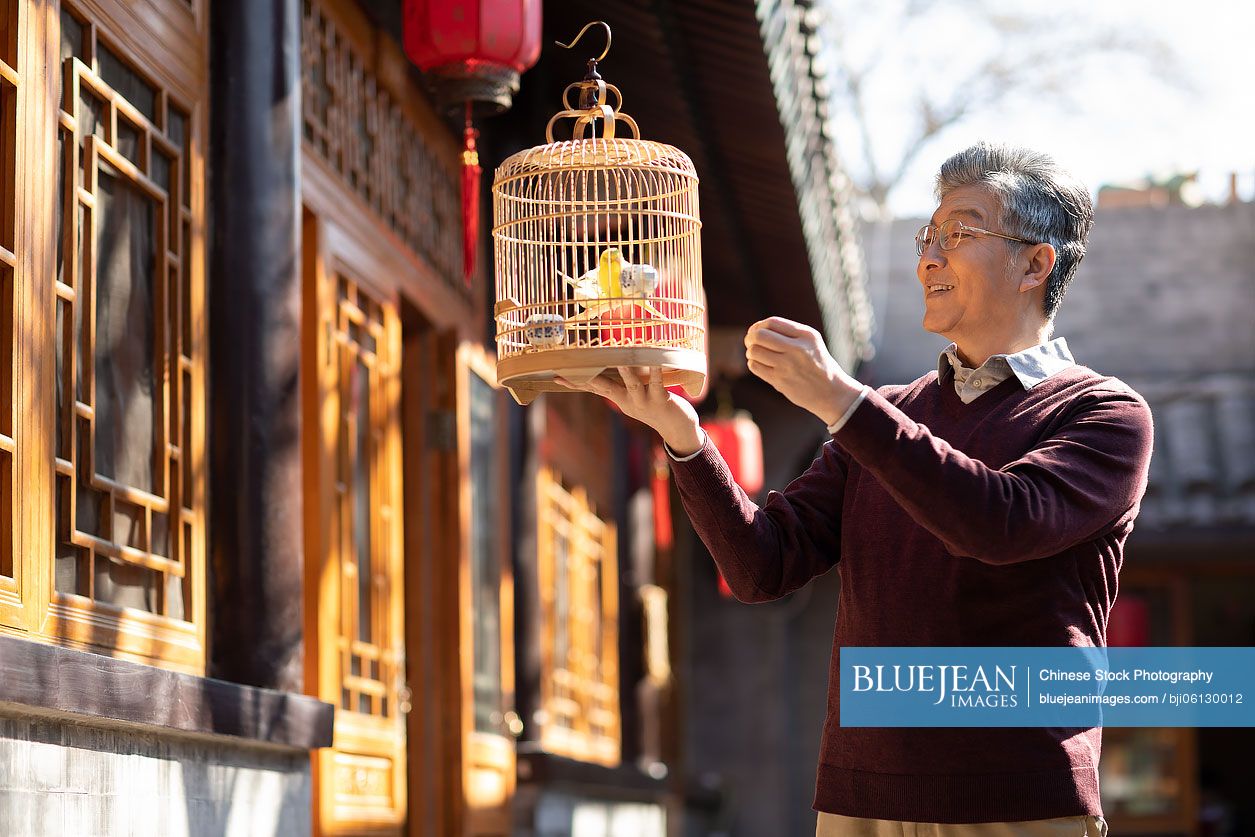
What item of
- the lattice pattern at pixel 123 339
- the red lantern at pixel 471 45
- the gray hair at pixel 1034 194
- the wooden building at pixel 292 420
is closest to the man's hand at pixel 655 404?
the gray hair at pixel 1034 194

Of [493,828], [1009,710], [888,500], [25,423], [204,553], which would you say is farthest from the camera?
[493,828]

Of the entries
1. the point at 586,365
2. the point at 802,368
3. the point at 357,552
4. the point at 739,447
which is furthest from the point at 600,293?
the point at 739,447

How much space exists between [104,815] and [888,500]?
5.08ft

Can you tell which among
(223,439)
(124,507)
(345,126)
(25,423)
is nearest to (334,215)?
(345,126)

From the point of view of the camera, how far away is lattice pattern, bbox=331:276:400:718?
5117 millimetres

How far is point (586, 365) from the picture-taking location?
266cm

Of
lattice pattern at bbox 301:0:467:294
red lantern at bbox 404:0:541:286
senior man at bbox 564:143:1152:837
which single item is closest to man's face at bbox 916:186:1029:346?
senior man at bbox 564:143:1152:837

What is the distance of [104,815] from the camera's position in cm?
307

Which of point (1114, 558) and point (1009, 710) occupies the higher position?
point (1114, 558)

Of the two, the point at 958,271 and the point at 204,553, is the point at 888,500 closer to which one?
the point at 958,271

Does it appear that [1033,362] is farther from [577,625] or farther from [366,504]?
[577,625]

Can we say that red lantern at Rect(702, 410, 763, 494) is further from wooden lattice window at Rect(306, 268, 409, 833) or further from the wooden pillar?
the wooden pillar

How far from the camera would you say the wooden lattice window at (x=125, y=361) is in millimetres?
3219

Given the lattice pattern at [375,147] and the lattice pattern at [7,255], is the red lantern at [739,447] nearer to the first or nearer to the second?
the lattice pattern at [375,147]
